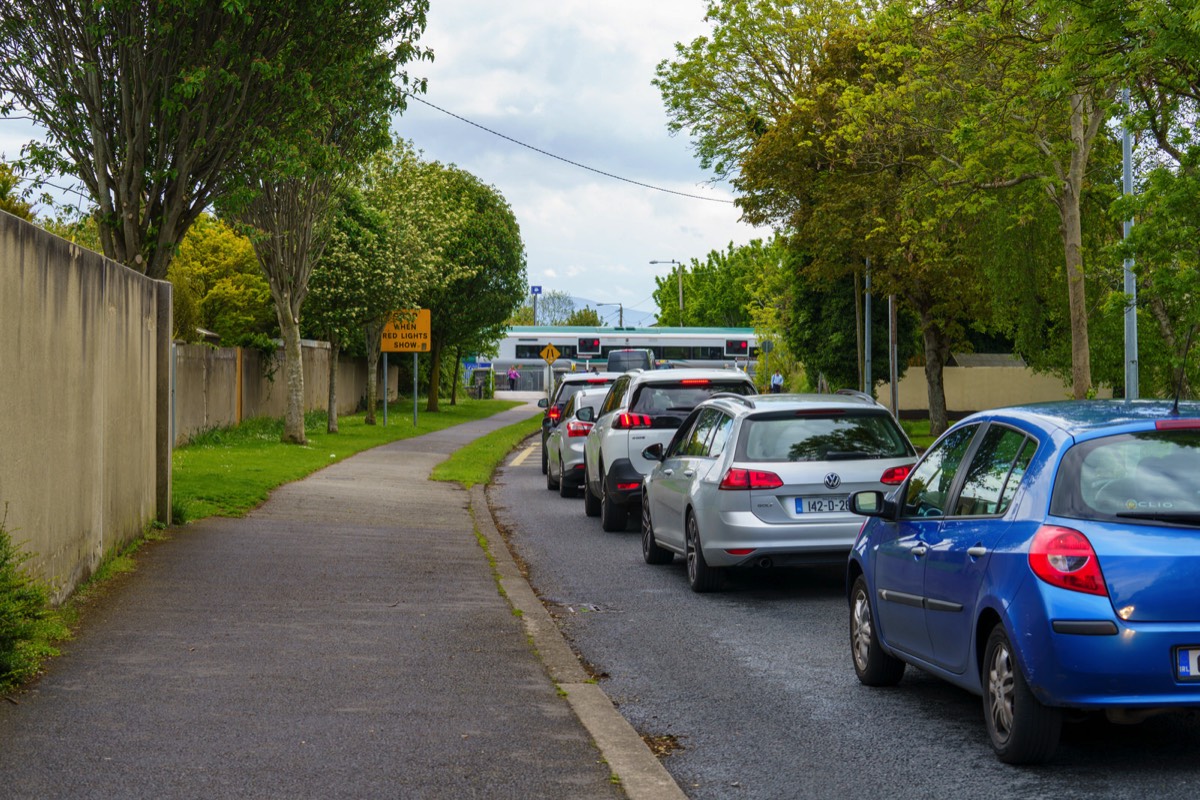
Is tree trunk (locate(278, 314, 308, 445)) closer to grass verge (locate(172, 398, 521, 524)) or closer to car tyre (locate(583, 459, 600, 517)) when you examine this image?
grass verge (locate(172, 398, 521, 524))

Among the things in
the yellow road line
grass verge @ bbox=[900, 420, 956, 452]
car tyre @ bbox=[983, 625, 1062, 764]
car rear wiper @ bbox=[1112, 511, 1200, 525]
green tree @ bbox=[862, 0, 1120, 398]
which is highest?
green tree @ bbox=[862, 0, 1120, 398]

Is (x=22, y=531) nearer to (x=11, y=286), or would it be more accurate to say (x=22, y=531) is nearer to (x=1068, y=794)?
(x=11, y=286)

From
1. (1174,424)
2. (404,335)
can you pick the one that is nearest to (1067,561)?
A: (1174,424)

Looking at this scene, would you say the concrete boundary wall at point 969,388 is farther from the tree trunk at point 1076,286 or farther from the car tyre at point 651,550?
the car tyre at point 651,550

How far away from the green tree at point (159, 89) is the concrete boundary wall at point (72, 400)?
2.36 meters

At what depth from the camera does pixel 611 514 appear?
15875 millimetres

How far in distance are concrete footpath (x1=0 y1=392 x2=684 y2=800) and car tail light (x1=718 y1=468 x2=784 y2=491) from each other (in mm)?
1670

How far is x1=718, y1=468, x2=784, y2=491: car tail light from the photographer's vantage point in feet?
35.1

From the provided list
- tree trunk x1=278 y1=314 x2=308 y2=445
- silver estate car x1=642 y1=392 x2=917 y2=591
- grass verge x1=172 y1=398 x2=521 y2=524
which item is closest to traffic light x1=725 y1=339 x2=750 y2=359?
grass verge x1=172 y1=398 x2=521 y2=524

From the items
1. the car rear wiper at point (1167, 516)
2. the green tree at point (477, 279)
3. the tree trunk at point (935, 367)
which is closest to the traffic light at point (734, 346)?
the green tree at point (477, 279)

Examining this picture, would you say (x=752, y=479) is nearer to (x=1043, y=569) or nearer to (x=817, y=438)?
(x=817, y=438)

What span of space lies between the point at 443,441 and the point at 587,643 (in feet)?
82.3

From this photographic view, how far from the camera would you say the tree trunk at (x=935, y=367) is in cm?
3953

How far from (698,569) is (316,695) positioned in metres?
4.69
